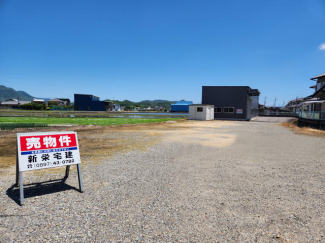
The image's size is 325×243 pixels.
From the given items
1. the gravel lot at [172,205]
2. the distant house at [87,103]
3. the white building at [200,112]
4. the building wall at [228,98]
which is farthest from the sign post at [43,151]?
the distant house at [87,103]

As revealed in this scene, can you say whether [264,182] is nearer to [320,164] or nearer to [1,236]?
[320,164]

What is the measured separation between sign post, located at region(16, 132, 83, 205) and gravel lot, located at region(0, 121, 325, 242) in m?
0.67

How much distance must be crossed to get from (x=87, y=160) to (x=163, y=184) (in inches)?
134

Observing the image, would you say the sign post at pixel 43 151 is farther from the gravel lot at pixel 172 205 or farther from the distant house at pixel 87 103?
the distant house at pixel 87 103

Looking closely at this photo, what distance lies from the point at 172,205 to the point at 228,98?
35417 millimetres

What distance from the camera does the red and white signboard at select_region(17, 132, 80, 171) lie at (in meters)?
3.89

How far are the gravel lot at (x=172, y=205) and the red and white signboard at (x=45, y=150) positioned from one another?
0.71 meters

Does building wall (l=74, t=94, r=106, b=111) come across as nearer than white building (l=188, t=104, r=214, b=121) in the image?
No

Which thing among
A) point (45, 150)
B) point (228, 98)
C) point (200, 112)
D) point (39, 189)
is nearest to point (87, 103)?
point (200, 112)

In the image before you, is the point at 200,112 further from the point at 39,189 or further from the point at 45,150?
the point at 45,150

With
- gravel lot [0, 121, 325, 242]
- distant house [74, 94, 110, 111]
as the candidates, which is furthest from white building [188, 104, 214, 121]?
distant house [74, 94, 110, 111]

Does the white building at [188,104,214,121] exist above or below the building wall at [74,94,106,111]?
below

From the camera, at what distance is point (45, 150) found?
13.5 feet

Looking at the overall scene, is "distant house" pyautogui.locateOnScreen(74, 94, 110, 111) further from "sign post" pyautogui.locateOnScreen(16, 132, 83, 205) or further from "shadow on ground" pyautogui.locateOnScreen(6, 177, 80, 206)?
"sign post" pyautogui.locateOnScreen(16, 132, 83, 205)
